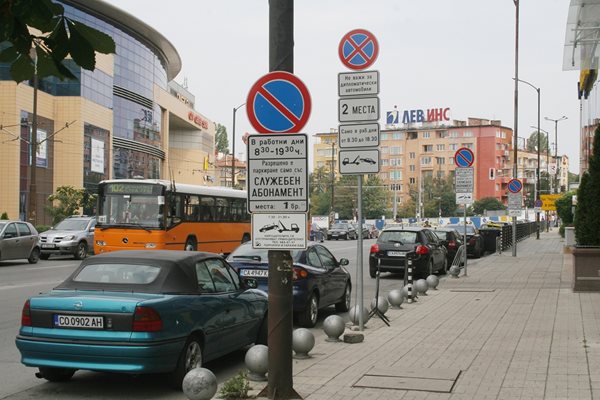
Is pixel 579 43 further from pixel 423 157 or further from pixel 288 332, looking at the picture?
pixel 423 157

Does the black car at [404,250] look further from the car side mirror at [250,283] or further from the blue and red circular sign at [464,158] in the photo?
the car side mirror at [250,283]

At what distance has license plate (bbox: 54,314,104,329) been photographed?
6.98 metres

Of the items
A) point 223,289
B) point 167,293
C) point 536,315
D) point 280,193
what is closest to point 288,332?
point 280,193

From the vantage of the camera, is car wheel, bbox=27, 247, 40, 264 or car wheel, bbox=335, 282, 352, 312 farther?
car wheel, bbox=27, 247, 40, 264

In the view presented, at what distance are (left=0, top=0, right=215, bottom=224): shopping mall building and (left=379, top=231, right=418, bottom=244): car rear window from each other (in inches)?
1074

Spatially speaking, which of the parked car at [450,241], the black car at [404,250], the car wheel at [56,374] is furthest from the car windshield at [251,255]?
the parked car at [450,241]

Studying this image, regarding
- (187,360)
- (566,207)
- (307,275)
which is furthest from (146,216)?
(566,207)

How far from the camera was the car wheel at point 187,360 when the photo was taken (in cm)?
733

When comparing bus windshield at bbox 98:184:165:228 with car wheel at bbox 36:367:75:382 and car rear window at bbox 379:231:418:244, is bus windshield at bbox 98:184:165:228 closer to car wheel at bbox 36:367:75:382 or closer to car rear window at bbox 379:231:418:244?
car rear window at bbox 379:231:418:244

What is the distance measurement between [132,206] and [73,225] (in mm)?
7680

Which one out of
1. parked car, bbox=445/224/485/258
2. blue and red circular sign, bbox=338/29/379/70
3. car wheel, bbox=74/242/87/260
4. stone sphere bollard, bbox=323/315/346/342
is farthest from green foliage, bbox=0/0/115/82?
parked car, bbox=445/224/485/258

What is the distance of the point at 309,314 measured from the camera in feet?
39.4

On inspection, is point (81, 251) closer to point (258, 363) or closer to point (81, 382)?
point (81, 382)

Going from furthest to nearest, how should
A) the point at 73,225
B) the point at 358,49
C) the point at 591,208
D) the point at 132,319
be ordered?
1. the point at 73,225
2. the point at 591,208
3. the point at 358,49
4. the point at 132,319
